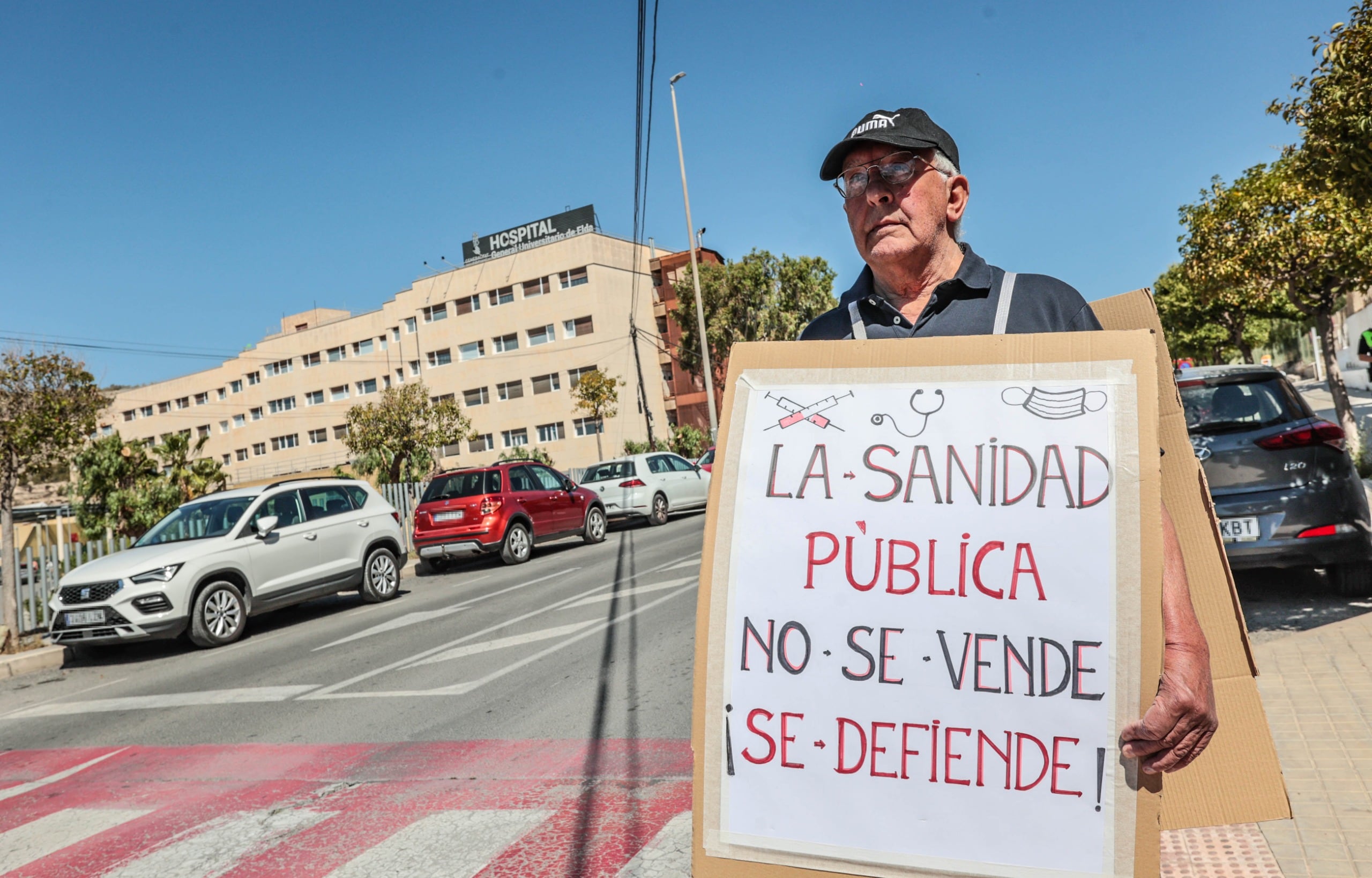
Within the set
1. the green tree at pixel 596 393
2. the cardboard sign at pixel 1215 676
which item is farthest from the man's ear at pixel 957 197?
the green tree at pixel 596 393

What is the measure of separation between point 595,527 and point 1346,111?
1440cm

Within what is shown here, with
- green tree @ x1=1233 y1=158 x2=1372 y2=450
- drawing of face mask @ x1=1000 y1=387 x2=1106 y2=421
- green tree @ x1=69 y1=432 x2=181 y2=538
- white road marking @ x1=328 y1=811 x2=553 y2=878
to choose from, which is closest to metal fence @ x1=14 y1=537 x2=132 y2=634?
green tree @ x1=69 y1=432 x2=181 y2=538

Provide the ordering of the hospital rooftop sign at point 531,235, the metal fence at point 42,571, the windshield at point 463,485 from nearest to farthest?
the metal fence at point 42,571
the windshield at point 463,485
the hospital rooftop sign at point 531,235

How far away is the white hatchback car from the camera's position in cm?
2172

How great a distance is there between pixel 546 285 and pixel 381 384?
14805mm

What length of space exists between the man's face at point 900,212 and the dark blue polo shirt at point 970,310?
10 cm

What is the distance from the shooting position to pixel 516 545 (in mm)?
16297

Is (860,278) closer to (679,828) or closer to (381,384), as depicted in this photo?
(679,828)

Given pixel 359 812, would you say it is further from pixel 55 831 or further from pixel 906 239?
pixel 906 239

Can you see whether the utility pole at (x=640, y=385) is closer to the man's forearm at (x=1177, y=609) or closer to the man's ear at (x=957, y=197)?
the man's ear at (x=957, y=197)

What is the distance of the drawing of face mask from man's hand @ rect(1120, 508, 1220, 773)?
233 millimetres

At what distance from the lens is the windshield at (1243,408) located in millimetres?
6406

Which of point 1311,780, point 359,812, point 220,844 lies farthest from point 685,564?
point 1311,780

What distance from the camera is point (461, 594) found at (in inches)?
506
